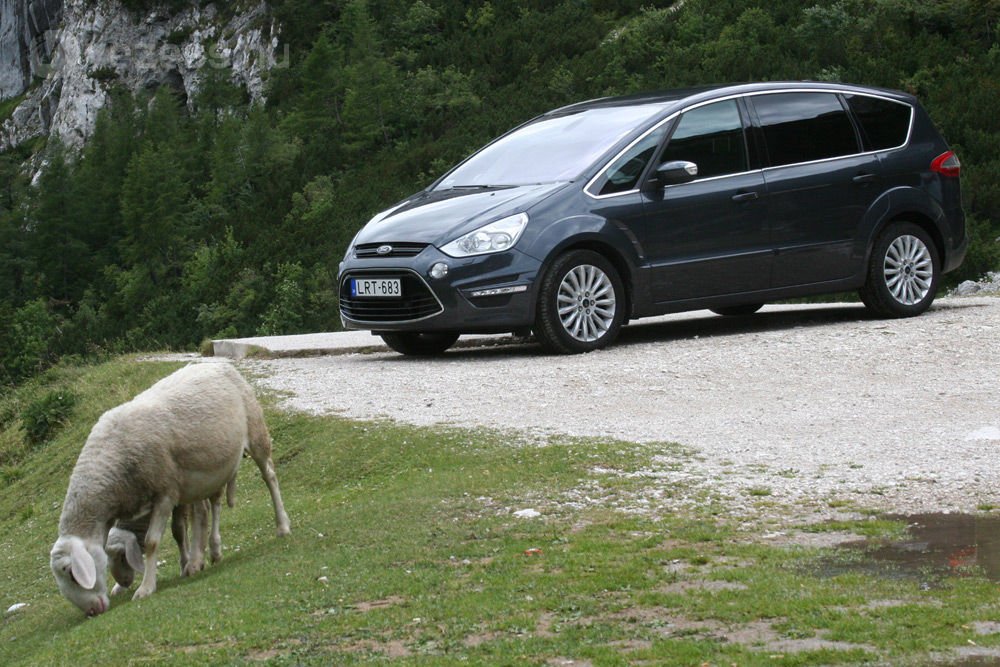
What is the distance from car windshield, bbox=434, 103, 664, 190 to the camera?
1284 cm

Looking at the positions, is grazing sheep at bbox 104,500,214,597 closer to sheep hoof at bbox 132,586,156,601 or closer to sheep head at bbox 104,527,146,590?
sheep head at bbox 104,527,146,590

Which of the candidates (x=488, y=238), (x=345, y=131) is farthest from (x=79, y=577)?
(x=345, y=131)

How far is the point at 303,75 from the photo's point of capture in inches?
2822

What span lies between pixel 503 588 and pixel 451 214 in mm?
7042

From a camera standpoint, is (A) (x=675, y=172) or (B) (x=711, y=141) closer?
(A) (x=675, y=172)

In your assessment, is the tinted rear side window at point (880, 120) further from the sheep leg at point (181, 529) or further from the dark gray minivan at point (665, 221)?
the sheep leg at point (181, 529)

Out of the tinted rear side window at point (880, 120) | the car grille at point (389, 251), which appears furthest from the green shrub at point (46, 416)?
the tinted rear side window at point (880, 120)

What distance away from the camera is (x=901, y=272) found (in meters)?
13.8

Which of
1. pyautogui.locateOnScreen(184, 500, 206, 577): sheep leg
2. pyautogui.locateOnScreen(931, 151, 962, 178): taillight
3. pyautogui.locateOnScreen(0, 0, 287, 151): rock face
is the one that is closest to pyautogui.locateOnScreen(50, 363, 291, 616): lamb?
pyautogui.locateOnScreen(184, 500, 206, 577): sheep leg

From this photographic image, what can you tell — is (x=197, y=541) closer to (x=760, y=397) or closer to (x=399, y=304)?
(x=760, y=397)

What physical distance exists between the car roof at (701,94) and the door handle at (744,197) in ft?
3.24

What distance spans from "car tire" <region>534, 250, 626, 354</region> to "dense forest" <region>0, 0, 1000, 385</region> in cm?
1187

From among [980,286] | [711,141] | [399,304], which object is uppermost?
[711,141]

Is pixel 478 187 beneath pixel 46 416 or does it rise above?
above
